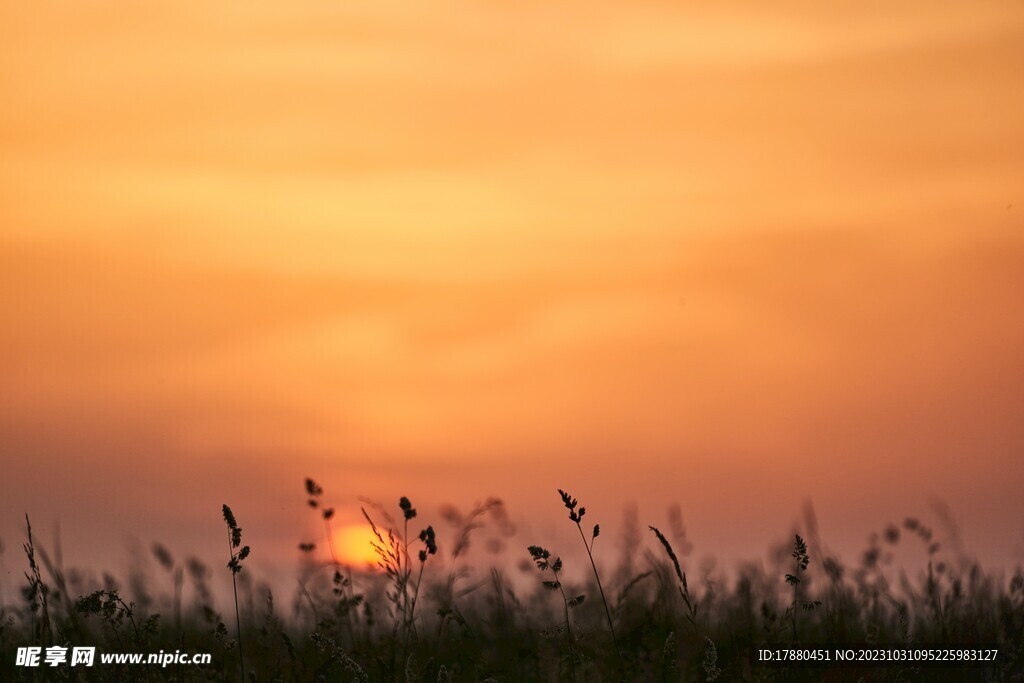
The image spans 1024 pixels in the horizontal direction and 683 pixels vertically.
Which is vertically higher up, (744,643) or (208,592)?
(208,592)

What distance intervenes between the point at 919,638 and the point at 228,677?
12.2 feet

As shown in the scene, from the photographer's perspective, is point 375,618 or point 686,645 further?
point 375,618

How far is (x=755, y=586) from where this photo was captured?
320 inches

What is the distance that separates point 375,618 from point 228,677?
1750 millimetres

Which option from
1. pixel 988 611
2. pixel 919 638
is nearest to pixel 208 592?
pixel 919 638

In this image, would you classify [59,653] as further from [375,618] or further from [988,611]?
[988,611]

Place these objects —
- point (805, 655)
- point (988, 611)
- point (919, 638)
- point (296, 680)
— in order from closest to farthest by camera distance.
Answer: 1. point (296, 680)
2. point (805, 655)
3. point (919, 638)
4. point (988, 611)

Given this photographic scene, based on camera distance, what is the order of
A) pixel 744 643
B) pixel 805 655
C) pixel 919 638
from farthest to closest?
pixel 919 638, pixel 744 643, pixel 805 655

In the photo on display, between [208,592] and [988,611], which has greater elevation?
[208,592]

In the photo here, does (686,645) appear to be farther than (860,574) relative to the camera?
No

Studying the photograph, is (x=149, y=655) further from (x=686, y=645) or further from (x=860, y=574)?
(x=860, y=574)

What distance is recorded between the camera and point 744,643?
20.5 feet

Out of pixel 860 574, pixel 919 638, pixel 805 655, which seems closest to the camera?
pixel 805 655

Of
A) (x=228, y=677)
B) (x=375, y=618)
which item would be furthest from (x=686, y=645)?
(x=375, y=618)
